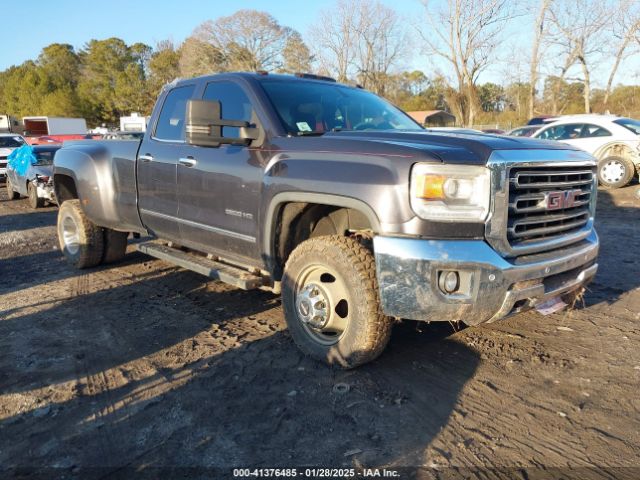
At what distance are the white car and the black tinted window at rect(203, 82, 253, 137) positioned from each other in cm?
936

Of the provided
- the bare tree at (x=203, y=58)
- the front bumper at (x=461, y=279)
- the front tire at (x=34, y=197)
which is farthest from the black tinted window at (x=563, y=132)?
the bare tree at (x=203, y=58)

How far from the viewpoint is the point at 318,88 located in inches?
177

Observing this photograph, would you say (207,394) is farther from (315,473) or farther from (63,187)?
(63,187)

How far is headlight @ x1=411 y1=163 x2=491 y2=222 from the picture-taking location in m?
2.95

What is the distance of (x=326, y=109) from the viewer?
4258 millimetres

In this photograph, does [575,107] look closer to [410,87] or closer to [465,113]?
[465,113]

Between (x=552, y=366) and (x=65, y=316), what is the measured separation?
412cm

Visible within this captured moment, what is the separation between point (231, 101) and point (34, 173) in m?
9.64

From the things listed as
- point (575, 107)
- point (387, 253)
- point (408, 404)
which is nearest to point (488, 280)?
point (387, 253)

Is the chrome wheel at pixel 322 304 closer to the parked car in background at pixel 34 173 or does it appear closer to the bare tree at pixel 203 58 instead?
the parked car in background at pixel 34 173

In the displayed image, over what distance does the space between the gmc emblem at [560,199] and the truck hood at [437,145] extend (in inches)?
12.1

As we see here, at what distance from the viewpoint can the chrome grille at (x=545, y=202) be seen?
10.2 ft

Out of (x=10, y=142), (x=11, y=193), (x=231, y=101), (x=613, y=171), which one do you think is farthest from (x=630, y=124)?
(x=10, y=142)

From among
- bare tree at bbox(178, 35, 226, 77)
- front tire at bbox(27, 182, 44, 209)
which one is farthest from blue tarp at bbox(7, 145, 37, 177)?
bare tree at bbox(178, 35, 226, 77)
